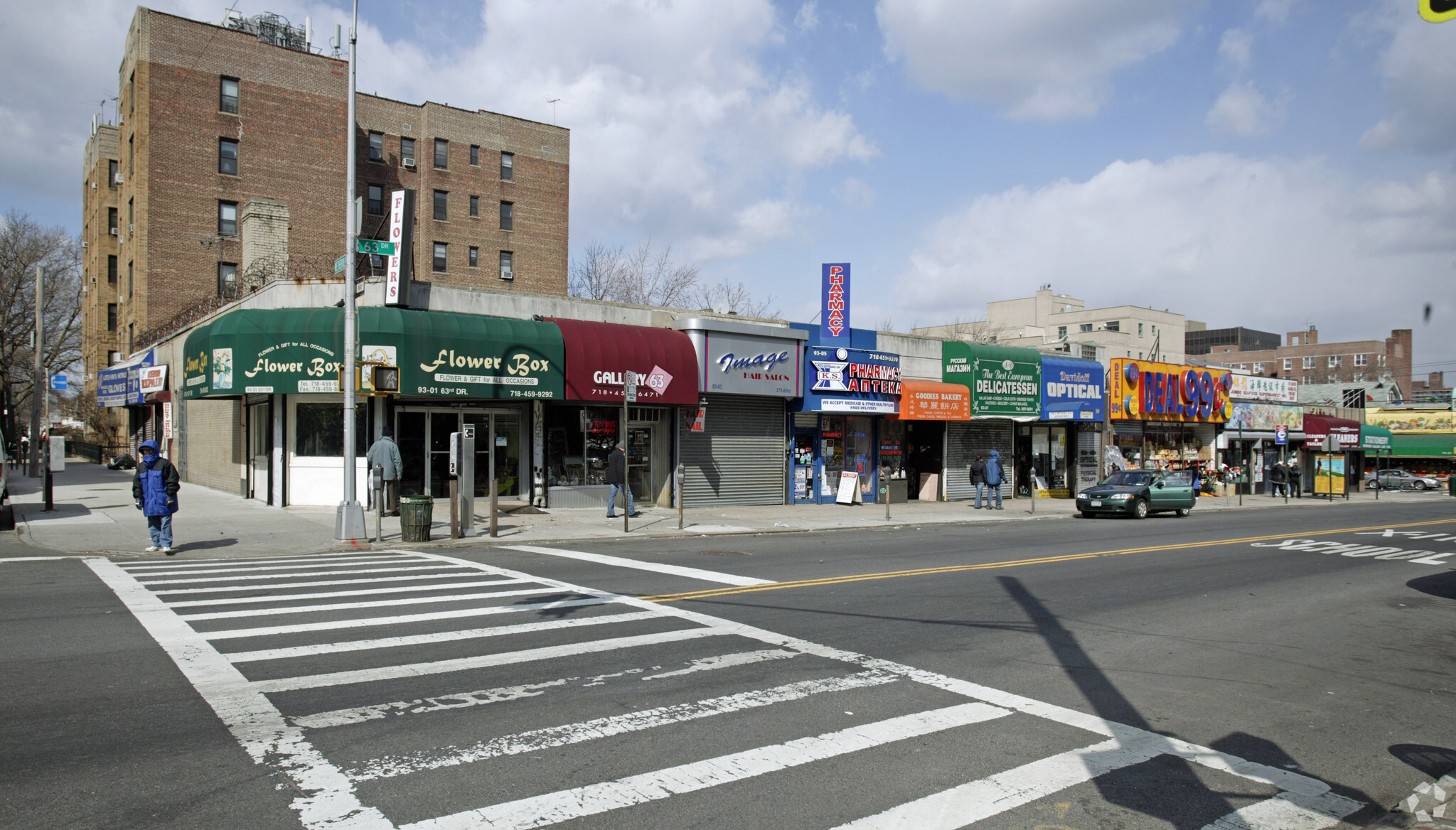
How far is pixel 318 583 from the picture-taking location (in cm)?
1112

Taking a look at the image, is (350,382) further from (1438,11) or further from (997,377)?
(997,377)

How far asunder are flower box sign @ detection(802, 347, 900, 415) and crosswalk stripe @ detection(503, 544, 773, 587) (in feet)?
39.8

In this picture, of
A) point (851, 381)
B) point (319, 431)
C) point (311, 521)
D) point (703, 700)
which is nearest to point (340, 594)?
point (703, 700)

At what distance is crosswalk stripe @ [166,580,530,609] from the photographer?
31.4ft

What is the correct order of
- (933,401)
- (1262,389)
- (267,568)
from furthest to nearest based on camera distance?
(1262,389)
(933,401)
(267,568)

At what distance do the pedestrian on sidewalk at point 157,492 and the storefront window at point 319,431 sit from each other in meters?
6.67

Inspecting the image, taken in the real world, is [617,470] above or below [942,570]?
above

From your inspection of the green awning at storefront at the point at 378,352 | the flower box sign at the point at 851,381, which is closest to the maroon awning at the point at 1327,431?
the flower box sign at the point at 851,381

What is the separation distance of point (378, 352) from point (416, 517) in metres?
4.51

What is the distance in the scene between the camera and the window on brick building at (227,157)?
41.1m

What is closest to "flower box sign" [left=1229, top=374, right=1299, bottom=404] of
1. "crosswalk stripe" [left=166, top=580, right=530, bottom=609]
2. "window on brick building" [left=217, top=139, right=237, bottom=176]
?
"crosswalk stripe" [left=166, top=580, right=530, bottom=609]

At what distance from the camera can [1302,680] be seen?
24.7ft

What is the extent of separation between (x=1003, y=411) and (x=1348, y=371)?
315 ft

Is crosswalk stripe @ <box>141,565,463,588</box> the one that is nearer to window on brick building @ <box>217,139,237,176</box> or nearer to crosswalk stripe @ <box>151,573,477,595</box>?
crosswalk stripe @ <box>151,573,477,595</box>
